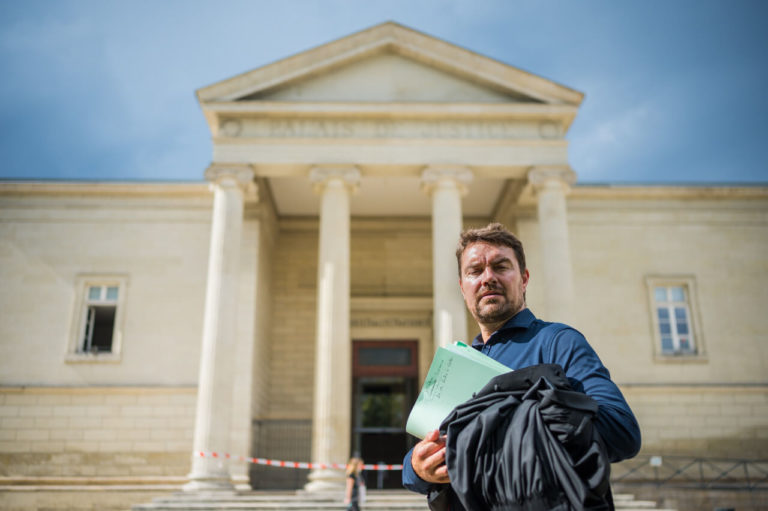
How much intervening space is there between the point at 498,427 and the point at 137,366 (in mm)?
19069

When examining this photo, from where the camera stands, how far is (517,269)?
250cm

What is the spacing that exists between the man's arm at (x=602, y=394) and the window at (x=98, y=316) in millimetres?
19245

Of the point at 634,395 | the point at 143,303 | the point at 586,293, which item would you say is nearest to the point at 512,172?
the point at 586,293

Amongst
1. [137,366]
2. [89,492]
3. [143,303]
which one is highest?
[143,303]

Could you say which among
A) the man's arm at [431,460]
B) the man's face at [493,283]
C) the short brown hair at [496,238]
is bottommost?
the man's arm at [431,460]

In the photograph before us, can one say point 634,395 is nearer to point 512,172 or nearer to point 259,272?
point 512,172

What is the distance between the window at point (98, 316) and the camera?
64.1 feet

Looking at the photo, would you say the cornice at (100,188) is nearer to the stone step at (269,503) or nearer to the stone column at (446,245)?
the stone column at (446,245)

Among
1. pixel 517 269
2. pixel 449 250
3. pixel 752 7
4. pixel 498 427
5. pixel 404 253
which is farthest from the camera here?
pixel 752 7

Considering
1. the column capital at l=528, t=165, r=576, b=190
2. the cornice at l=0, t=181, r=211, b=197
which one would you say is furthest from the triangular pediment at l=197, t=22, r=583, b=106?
the cornice at l=0, t=181, r=211, b=197

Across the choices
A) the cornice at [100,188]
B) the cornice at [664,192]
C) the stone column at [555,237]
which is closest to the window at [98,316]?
the cornice at [100,188]

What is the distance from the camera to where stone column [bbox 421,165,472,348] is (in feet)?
51.0

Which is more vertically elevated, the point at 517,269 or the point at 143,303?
the point at 143,303

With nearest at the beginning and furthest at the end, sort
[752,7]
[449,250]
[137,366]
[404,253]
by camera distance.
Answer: [449,250]
[137,366]
[404,253]
[752,7]
